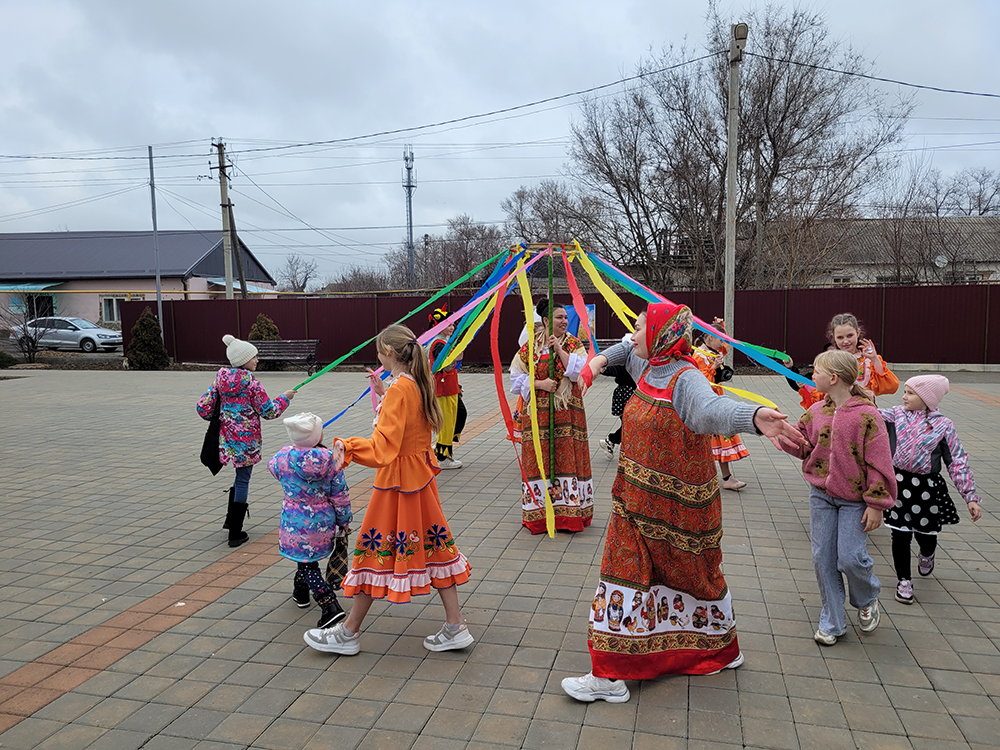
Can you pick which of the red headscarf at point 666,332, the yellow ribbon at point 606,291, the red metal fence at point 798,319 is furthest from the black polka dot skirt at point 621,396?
the red metal fence at point 798,319

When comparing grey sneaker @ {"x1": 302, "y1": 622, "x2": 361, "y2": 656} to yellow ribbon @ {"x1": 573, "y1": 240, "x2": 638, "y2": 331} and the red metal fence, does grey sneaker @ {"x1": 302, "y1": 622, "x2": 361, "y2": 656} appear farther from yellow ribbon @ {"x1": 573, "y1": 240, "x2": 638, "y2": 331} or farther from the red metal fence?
the red metal fence

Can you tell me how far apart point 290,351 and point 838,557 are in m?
17.5

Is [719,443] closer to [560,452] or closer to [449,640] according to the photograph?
[560,452]

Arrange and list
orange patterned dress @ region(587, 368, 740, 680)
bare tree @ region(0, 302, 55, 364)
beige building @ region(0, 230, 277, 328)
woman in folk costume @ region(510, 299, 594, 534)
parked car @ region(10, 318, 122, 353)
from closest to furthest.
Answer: orange patterned dress @ region(587, 368, 740, 680) < woman in folk costume @ region(510, 299, 594, 534) < bare tree @ region(0, 302, 55, 364) < parked car @ region(10, 318, 122, 353) < beige building @ region(0, 230, 277, 328)

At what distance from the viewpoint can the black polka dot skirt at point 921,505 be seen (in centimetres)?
409

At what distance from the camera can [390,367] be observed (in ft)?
11.5

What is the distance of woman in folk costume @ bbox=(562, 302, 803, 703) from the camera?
2.99 metres

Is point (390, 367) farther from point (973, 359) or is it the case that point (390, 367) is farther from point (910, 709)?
point (973, 359)

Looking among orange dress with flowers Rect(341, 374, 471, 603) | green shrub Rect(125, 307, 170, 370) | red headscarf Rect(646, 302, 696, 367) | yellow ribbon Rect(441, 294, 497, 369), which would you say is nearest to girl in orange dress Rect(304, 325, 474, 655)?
orange dress with flowers Rect(341, 374, 471, 603)

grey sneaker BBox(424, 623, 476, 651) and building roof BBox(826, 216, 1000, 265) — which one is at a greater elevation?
Result: building roof BBox(826, 216, 1000, 265)

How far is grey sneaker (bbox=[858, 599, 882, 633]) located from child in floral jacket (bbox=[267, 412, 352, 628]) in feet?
9.15

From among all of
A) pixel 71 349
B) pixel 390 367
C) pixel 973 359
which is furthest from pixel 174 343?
pixel 973 359

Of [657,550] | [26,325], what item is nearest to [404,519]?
[657,550]

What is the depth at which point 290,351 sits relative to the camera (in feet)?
63.1
